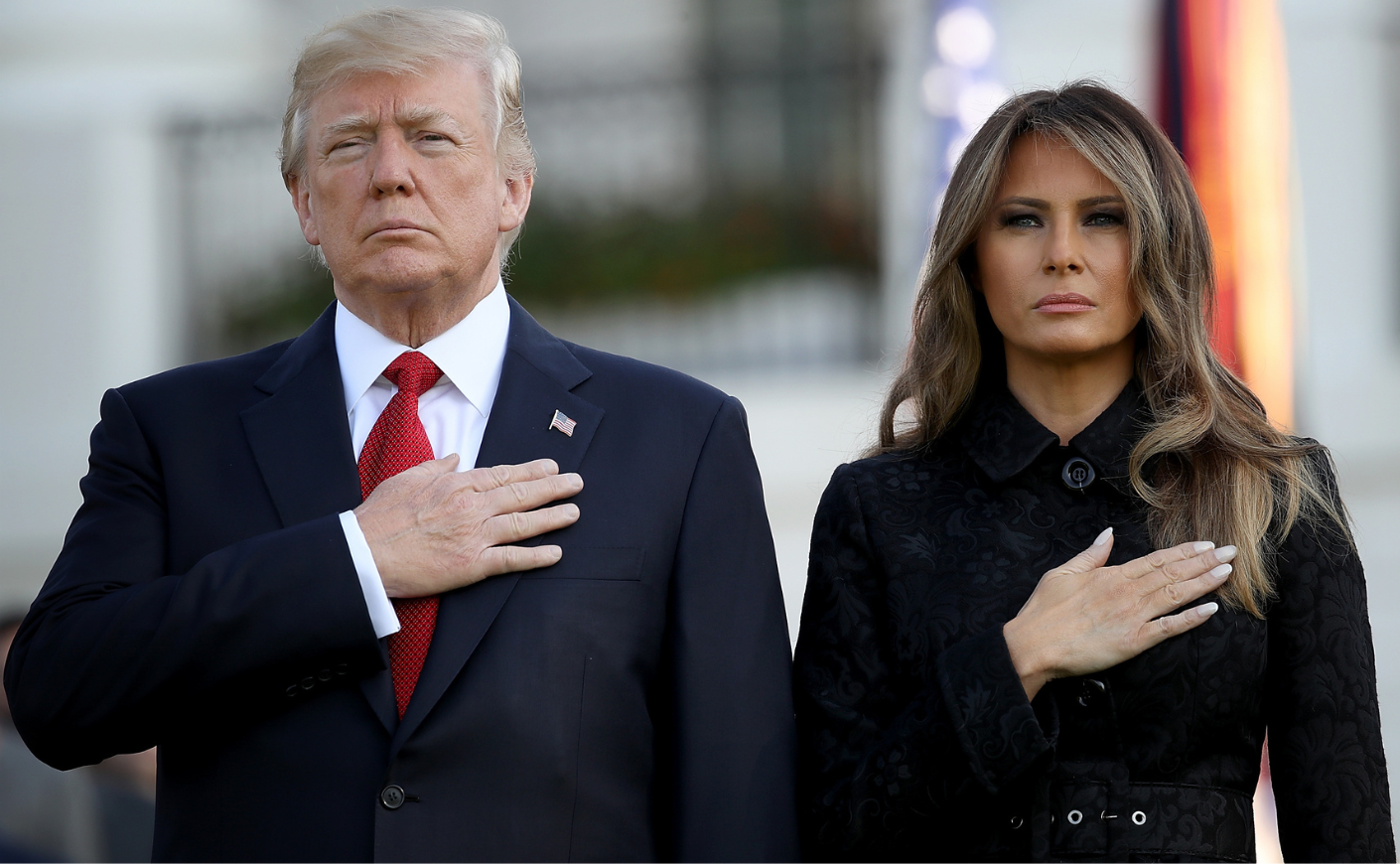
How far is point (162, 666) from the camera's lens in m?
2.41

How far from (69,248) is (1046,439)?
7.26m

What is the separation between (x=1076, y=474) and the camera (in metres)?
2.85

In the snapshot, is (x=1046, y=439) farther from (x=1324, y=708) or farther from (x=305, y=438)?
(x=305, y=438)

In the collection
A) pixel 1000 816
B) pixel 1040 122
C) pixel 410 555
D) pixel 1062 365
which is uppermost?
pixel 1040 122

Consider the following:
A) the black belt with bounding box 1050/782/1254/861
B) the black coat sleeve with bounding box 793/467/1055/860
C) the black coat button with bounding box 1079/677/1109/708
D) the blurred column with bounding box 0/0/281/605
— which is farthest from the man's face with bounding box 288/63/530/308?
the blurred column with bounding box 0/0/281/605

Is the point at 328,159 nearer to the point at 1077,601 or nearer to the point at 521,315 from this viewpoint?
the point at 521,315

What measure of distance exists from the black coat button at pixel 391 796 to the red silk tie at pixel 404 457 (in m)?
0.11

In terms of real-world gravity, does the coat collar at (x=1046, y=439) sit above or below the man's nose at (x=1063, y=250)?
below

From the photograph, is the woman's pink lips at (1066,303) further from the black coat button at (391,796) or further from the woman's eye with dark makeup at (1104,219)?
the black coat button at (391,796)

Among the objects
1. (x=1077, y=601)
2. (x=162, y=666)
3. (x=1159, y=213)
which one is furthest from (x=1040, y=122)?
(x=162, y=666)

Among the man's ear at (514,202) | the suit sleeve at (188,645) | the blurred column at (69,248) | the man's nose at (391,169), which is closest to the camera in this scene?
the suit sleeve at (188,645)

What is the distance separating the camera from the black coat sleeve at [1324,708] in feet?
8.32

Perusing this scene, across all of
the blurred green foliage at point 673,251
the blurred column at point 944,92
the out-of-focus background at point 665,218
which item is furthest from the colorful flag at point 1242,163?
the blurred green foliage at point 673,251

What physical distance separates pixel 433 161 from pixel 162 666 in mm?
955
